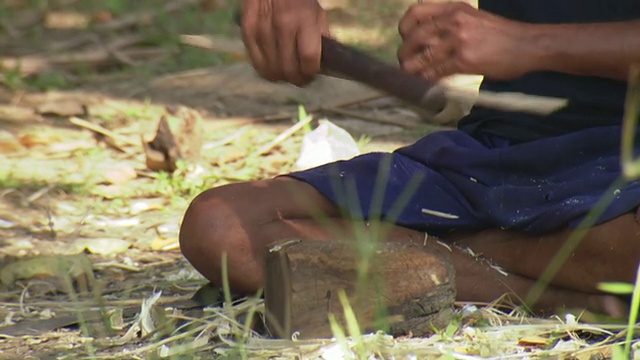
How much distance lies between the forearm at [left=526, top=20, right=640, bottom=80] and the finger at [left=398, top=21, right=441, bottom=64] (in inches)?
6.8

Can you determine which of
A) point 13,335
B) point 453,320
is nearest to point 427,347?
point 453,320

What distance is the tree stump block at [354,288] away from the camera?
2.20 meters

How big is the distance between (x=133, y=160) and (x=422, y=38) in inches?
87.6

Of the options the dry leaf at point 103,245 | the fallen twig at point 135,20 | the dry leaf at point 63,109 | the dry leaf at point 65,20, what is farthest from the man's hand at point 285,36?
the dry leaf at point 65,20

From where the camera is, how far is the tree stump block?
7.22 feet

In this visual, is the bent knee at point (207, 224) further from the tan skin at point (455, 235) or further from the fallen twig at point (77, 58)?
the fallen twig at point (77, 58)

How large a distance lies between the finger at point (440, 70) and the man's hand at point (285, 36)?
0.20 meters

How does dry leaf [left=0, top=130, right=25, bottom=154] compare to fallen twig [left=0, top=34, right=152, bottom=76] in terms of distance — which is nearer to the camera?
dry leaf [left=0, top=130, right=25, bottom=154]

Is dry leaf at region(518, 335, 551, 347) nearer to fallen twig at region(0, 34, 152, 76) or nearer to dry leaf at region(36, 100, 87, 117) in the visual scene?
dry leaf at region(36, 100, 87, 117)

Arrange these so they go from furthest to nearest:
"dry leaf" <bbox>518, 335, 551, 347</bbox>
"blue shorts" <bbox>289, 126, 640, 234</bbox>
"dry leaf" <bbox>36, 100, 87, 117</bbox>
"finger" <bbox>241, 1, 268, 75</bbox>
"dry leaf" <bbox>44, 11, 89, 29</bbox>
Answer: "dry leaf" <bbox>44, 11, 89, 29</bbox> → "dry leaf" <bbox>36, 100, 87, 117</bbox> → "blue shorts" <bbox>289, 126, 640, 234</bbox> → "dry leaf" <bbox>518, 335, 551, 347</bbox> → "finger" <bbox>241, 1, 268, 75</bbox>

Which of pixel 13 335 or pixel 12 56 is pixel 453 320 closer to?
pixel 13 335

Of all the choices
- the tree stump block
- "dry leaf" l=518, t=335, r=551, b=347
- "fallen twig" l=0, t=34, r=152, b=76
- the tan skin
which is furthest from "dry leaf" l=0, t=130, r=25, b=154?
"dry leaf" l=518, t=335, r=551, b=347

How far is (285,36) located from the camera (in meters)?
2.06

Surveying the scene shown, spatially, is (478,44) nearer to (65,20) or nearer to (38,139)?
(38,139)
